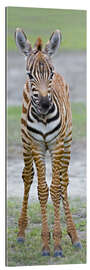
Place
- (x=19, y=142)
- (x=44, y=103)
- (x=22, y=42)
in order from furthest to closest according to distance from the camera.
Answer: (x=19, y=142)
(x=22, y=42)
(x=44, y=103)

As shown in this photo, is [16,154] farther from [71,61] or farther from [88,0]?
[88,0]

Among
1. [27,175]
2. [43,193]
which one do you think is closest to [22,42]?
[27,175]

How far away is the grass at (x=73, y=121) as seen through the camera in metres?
5.70

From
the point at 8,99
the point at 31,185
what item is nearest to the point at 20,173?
the point at 31,185

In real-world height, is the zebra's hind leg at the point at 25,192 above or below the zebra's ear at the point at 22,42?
below

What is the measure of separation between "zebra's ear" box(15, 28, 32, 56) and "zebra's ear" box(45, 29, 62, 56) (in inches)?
6.2

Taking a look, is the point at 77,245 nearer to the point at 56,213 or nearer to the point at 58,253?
the point at 58,253

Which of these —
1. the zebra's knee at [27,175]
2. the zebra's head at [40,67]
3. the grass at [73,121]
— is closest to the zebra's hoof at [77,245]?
the zebra's knee at [27,175]

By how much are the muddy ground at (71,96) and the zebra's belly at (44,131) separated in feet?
→ 0.54

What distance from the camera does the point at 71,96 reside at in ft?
19.7

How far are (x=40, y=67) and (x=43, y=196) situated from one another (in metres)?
1.10

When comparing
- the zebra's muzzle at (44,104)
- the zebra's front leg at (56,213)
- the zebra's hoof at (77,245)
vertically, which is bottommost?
the zebra's hoof at (77,245)

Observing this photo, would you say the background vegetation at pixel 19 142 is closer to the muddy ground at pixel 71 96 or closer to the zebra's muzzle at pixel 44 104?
the muddy ground at pixel 71 96

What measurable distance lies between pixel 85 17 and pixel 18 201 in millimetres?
1806
